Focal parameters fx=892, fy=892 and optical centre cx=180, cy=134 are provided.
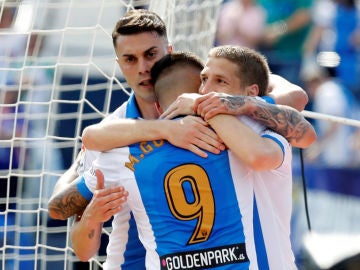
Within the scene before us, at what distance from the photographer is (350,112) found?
9695 millimetres

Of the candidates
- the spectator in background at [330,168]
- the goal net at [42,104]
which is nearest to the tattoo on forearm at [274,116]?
the goal net at [42,104]

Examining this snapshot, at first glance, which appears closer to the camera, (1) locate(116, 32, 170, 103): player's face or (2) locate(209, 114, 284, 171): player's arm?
(2) locate(209, 114, 284, 171): player's arm

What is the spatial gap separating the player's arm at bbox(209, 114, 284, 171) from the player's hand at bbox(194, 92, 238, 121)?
27mm

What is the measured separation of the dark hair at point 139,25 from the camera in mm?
4402

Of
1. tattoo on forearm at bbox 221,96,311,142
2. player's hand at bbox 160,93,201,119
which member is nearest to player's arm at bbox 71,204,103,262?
player's hand at bbox 160,93,201,119

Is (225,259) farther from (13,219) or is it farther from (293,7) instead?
(293,7)

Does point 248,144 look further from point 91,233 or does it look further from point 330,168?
point 330,168

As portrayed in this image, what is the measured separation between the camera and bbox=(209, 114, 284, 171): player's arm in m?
3.41

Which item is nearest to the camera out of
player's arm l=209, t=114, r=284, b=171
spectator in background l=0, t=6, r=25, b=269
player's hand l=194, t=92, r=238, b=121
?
player's arm l=209, t=114, r=284, b=171

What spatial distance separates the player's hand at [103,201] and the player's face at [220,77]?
0.55 m

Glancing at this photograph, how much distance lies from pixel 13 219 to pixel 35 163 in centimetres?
58

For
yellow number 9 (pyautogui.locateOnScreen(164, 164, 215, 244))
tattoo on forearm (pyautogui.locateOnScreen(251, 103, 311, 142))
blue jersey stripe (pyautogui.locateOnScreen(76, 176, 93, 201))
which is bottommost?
blue jersey stripe (pyautogui.locateOnScreen(76, 176, 93, 201))

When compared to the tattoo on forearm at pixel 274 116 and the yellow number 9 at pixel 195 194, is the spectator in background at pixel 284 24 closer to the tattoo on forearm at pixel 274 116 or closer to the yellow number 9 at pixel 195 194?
the tattoo on forearm at pixel 274 116

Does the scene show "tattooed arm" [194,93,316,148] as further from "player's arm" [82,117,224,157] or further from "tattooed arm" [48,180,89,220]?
"tattooed arm" [48,180,89,220]
